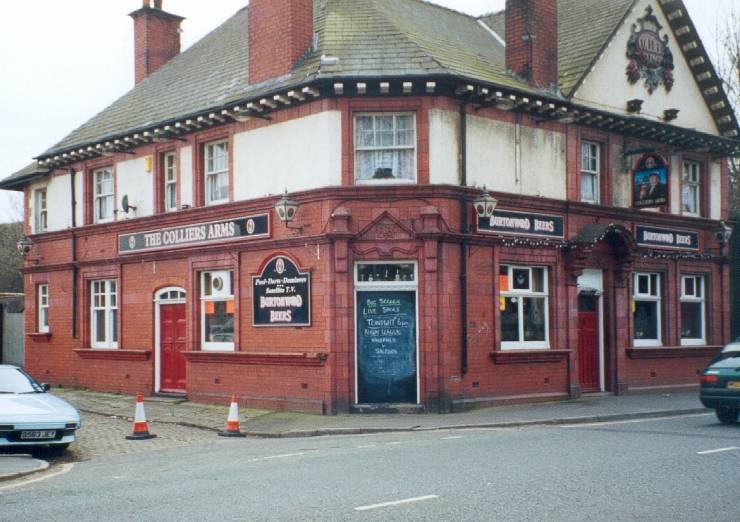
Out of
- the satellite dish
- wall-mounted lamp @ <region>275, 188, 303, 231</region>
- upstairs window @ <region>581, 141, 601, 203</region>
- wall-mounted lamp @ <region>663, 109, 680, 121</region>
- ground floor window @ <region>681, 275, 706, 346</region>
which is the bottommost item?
ground floor window @ <region>681, 275, 706, 346</region>

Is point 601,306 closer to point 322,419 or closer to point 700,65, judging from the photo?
point 700,65

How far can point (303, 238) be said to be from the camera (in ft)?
64.3

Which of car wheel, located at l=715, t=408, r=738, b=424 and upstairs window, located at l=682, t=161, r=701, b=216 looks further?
upstairs window, located at l=682, t=161, r=701, b=216

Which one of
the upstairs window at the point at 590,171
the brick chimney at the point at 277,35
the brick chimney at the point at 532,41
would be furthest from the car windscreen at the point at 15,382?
the upstairs window at the point at 590,171

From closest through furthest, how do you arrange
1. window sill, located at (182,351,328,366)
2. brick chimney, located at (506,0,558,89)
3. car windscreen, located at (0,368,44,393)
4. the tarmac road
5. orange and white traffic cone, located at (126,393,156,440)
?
the tarmac road
car windscreen, located at (0,368,44,393)
orange and white traffic cone, located at (126,393,156,440)
window sill, located at (182,351,328,366)
brick chimney, located at (506,0,558,89)

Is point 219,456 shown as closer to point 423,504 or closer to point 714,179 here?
point 423,504

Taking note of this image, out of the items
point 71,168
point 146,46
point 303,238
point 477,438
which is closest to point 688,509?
point 477,438

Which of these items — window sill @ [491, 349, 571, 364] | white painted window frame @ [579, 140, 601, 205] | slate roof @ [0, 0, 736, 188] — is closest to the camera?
slate roof @ [0, 0, 736, 188]

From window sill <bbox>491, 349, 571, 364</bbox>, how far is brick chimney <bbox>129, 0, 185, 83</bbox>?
1539 centimetres

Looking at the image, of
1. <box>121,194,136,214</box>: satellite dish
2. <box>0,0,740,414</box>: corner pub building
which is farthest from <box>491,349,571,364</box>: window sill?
<box>121,194,136,214</box>: satellite dish

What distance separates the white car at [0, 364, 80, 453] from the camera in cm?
1373

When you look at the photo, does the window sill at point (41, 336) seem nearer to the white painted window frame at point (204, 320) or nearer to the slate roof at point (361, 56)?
the slate roof at point (361, 56)

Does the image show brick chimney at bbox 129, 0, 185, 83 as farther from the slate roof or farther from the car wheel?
the car wheel

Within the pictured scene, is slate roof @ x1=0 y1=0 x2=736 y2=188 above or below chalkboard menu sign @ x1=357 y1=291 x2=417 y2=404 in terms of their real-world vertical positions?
above
